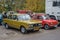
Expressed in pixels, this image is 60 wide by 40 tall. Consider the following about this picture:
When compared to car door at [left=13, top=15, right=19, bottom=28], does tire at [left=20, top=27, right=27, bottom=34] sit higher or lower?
Answer: lower

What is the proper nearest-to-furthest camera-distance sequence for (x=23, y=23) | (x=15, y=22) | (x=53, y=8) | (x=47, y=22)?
(x=23, y=23), (x=15, y=22), (x=47, y=22), (x=53, y=8)

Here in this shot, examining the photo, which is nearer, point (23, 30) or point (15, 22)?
point (23, 30)

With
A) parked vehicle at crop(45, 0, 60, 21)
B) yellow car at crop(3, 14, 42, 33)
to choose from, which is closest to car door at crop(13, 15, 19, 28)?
yellow car at crop(3, 14, 42, 33)

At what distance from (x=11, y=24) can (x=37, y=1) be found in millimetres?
18179

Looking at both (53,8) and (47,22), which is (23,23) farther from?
(53,8)

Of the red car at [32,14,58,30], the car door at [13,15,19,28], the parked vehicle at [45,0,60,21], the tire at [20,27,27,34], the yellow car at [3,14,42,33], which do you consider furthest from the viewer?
the parked vehicle at [45,0,60,21]

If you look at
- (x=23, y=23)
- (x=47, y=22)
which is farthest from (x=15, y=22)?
(x=47, y=22)

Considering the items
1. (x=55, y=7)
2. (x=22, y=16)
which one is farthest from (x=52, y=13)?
(x=22, y=16)

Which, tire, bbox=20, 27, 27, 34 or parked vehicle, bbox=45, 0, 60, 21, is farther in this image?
parked vehicle, bbox=45, 0, 60, 21

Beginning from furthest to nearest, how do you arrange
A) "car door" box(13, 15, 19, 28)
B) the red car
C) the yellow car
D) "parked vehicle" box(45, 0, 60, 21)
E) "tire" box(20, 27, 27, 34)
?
"parked vehicle" box(45, 0, 60, 21)
the red car
"car door" box(13, 15, 19, 28)
"tire" box(20, 27, 27, 34)
the yellow car

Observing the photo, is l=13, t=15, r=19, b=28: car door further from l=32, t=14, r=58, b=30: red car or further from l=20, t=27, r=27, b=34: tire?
l=32, t=14, r=58, b=30: red car

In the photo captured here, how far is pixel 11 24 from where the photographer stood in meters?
15.9

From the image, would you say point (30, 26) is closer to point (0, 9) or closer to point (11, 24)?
point (11, 24)

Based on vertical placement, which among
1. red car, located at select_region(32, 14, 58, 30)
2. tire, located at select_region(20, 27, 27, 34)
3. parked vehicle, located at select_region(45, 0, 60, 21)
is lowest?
tire, located at select_region(20, 27, 27, 34)
